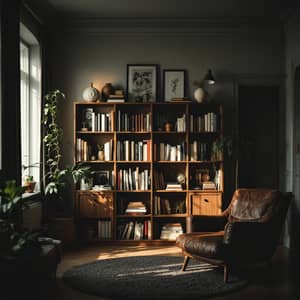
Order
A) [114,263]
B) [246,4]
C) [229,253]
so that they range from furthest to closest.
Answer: [246,4] < [114,263] < [229,253]

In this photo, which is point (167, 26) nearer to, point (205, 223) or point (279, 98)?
point (279, 98)

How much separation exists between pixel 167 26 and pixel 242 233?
11.1ft

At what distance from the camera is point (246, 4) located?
19.8 ft

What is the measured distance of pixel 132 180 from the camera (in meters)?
6.52

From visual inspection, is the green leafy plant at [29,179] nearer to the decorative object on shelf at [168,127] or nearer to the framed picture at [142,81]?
the framed picture at [142,81]

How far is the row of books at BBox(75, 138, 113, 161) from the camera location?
646 centimetres

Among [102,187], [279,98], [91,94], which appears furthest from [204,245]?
[279,98]

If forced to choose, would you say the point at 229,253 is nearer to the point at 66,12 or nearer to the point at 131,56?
the point at 131,56

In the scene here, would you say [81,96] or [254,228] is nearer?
[254,228]

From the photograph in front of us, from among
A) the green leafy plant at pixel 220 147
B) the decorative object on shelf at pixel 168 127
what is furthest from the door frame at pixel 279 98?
the decorative object on shelf at pixel 168 127

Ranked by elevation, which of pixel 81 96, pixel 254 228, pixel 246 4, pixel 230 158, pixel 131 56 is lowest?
pixel 254 228

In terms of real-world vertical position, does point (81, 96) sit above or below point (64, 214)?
above

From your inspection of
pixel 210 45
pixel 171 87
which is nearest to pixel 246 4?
pixel 210 45

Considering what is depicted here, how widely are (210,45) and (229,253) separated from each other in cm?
337
